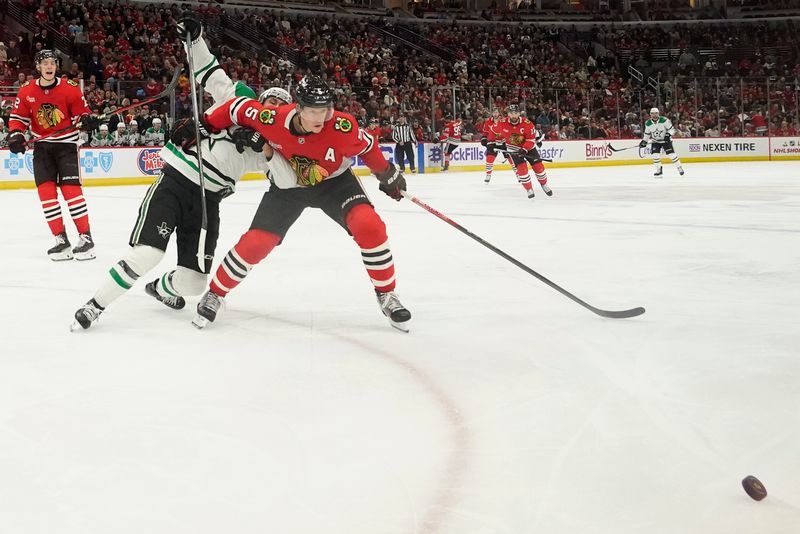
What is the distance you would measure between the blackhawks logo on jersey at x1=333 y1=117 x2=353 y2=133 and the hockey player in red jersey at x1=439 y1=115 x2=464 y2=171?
15.1 meters

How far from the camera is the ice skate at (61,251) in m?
5.76

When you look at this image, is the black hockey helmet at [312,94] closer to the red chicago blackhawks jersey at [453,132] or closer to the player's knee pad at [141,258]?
the player's knee pad at [141,258]

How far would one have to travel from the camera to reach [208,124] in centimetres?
357

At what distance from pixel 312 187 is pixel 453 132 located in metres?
15.1

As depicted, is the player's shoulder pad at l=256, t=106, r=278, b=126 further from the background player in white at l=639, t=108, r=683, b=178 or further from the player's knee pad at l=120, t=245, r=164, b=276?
the background player in white at l=639, t=108, r=683, b=178

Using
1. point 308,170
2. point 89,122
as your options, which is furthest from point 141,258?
point 89,122

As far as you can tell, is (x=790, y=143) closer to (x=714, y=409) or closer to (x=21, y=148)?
(x=21, y=148)

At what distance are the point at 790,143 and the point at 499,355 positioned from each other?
63.6 ft

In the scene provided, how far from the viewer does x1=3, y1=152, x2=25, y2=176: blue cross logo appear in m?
12.9

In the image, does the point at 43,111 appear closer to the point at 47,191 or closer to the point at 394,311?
the point at 47,191

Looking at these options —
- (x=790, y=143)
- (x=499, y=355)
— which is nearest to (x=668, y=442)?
(x=499, y=355)

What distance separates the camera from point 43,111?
230 inches

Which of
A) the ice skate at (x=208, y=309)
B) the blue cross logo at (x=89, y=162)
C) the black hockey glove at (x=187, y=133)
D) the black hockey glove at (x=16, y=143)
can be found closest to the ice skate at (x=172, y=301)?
the ice skate at (x=208, y=309)

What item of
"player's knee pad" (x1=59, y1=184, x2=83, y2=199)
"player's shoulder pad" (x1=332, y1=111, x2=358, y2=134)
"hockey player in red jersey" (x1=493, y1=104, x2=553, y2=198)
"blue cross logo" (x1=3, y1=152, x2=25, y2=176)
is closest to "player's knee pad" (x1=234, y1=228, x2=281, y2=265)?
"player's shoulder pad" (x1=332, y1=111, x2=358, y2=134)
